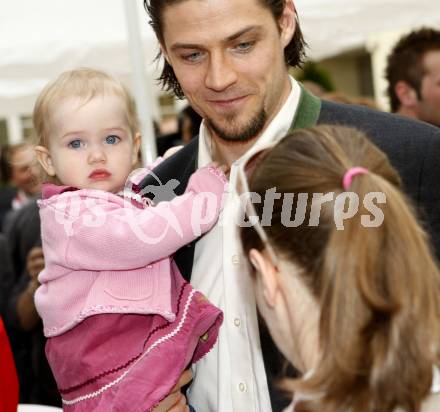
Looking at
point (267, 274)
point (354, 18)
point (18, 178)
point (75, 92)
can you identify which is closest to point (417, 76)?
point (354, 18)

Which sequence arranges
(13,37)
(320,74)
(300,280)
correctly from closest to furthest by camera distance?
1. (300,280)
2. (13,37)
3. (320,74)

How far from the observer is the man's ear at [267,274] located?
1.91 metres

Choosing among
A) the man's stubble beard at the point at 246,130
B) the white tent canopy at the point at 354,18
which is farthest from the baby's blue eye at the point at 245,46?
the white tent canopy at the point at 354,18

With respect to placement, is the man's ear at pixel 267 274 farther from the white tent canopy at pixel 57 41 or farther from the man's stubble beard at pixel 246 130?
the white tent canopy at pixel 57 41

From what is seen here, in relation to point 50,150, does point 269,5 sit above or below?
above

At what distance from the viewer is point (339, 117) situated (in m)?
2.75

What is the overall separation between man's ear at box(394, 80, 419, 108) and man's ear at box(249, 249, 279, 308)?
3705 millimetres

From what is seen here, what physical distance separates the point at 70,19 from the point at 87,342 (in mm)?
3569

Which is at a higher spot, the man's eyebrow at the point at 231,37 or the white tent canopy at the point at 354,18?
the man's eyebrow at the point at 231,37

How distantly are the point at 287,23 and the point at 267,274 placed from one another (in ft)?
4.38

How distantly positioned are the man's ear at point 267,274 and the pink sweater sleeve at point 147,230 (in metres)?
0.69

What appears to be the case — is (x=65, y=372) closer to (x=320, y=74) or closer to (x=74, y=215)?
(x=74, y=215)

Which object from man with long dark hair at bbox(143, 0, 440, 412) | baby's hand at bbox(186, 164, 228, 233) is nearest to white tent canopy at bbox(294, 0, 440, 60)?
man with long dark hair at bbox(143, 0, 440, 412)

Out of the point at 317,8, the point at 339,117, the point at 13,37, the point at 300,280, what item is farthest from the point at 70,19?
the point at 300,280
